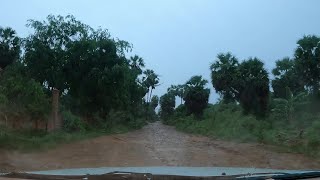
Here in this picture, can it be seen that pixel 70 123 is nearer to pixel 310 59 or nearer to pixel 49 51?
pixel 49 51

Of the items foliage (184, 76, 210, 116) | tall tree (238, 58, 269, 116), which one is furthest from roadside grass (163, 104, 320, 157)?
foliage (184, 76, 210, 116)

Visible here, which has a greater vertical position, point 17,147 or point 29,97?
point 29,97

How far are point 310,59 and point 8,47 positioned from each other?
92.7 ft

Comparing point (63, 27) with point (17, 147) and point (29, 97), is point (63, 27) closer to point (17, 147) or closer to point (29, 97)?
point (29, 97)

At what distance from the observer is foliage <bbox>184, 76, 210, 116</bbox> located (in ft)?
175

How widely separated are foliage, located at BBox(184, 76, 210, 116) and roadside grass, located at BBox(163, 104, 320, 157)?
13.4 metres

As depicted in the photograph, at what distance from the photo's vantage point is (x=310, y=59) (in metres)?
27.8

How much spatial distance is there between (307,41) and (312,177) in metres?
24.9

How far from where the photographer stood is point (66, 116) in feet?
93.2

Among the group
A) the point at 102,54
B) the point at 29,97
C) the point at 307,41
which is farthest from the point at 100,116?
the point at 307,41

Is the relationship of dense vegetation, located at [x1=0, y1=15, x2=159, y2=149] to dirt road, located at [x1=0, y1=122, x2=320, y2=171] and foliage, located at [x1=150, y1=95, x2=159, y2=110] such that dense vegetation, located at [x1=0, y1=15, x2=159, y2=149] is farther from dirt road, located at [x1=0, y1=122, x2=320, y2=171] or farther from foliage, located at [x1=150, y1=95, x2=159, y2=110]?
foliage, located at [x1=150, y1=95, x2=159, y2=110]

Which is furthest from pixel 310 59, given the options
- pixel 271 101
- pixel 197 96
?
pixel 197 96

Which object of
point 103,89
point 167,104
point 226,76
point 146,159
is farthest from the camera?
point 167,104

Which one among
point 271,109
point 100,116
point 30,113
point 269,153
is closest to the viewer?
point 269,153
